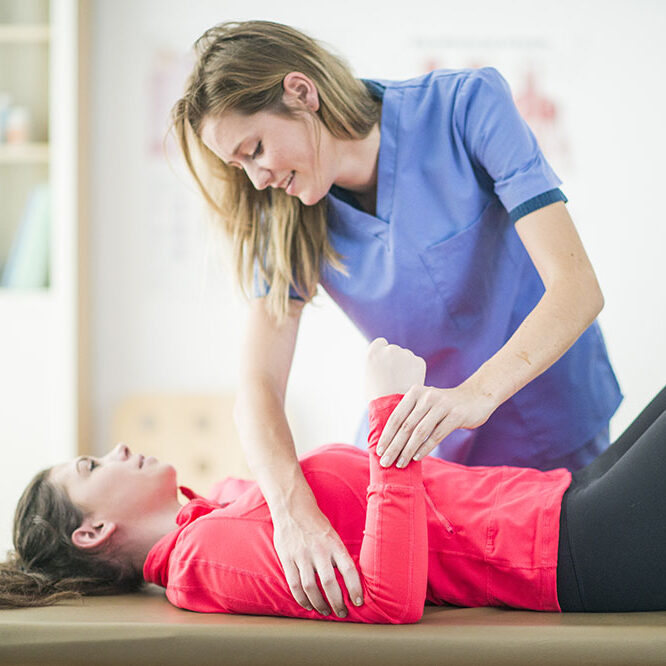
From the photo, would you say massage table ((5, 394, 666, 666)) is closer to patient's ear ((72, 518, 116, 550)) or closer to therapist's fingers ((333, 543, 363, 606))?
therapist's fingers ((333, 543, 363, 606))

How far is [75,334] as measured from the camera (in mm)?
2770

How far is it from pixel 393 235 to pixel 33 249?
6.19ft

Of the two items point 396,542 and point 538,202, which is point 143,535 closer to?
point 396,542

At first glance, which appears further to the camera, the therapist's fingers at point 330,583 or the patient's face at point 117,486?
the patient's face at point 117,486

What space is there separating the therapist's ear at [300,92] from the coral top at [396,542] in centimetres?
48

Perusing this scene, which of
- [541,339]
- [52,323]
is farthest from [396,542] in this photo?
[52,323]

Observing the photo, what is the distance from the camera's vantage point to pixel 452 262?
1324 mm

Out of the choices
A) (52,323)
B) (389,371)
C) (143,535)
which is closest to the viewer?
(389,371)

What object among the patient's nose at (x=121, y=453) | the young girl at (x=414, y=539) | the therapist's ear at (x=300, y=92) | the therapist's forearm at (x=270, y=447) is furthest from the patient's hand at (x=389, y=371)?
the patient's nose at (x=121, y=453)

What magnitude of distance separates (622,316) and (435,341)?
69.2 inches

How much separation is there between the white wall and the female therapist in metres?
1.52

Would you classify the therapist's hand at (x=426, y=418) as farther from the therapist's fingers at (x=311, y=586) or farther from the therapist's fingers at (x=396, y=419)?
the therapist's fingers at (x=311, y=586)

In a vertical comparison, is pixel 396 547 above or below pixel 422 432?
below

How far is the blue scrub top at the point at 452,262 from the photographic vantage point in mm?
1298
